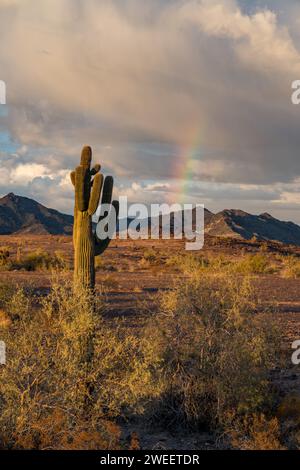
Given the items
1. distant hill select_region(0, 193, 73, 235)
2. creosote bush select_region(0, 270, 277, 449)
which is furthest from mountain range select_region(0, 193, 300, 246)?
creosote bush select_region(0, 270, 277, 449)

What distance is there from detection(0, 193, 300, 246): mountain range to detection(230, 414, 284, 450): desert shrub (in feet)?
286

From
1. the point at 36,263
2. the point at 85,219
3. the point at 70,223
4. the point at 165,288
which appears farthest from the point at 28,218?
the point at 85,219

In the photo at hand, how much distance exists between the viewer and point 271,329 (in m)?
10.3

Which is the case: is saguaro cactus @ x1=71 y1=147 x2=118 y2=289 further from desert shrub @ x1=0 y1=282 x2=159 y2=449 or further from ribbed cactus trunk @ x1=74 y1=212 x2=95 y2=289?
desert shrub @ x1=0 y1=282 x2=159 y2=449

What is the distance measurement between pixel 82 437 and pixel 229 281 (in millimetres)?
3943

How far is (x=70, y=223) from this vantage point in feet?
433

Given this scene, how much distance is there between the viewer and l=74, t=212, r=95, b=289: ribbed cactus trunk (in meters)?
10.8

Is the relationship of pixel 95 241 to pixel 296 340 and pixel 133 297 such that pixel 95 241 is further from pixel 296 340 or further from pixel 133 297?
pixel 133 297

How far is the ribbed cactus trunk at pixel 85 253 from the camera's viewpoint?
1083 centimetres

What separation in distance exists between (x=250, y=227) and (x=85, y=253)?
325 feet

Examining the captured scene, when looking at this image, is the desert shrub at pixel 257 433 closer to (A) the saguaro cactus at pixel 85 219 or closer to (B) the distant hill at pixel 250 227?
(A) the saguaro cactus at pixel 85 219

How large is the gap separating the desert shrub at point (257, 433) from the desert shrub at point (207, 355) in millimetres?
267

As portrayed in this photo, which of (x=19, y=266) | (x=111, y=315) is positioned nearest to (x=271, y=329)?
(x=111, y=315)

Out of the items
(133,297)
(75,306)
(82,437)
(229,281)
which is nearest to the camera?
(82,437)
